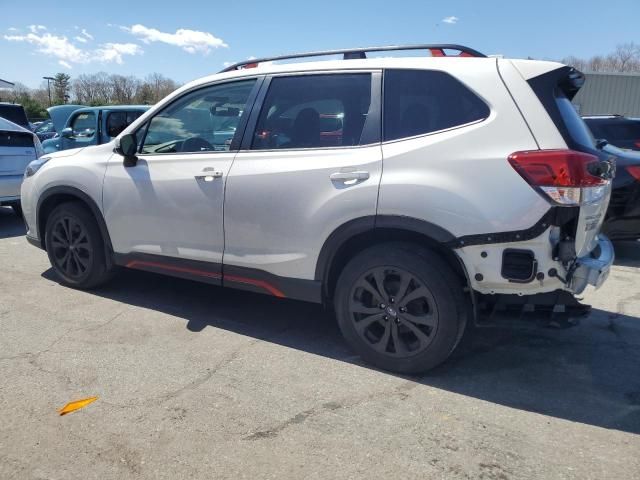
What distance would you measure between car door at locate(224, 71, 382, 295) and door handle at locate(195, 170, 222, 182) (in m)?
0.12

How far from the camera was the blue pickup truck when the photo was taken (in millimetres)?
10688

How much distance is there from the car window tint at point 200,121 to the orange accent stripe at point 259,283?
3.11 ft

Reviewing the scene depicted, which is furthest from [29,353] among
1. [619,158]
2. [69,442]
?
[619,158]

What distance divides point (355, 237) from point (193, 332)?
1549 mm

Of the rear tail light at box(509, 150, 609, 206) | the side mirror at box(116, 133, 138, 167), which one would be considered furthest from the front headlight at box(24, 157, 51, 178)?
the rear tail light at box(509, 150, 609, 206)

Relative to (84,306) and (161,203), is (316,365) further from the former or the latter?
(84,306)

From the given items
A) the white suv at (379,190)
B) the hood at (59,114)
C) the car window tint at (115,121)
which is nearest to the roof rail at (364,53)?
the white suv at (379,190)

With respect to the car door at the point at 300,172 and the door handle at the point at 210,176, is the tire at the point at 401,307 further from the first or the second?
the door handle at the point at 210,176

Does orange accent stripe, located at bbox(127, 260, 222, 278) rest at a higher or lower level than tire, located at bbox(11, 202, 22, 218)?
higher

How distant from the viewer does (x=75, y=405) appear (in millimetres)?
3070

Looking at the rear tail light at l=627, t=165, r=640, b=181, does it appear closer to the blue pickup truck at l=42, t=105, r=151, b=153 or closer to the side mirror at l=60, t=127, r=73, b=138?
the blue pickup truck at l=42, t=105, r=151, b=153

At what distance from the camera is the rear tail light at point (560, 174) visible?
283 cm

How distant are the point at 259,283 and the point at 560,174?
209 centimetres

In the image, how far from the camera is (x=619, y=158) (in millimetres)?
6117
